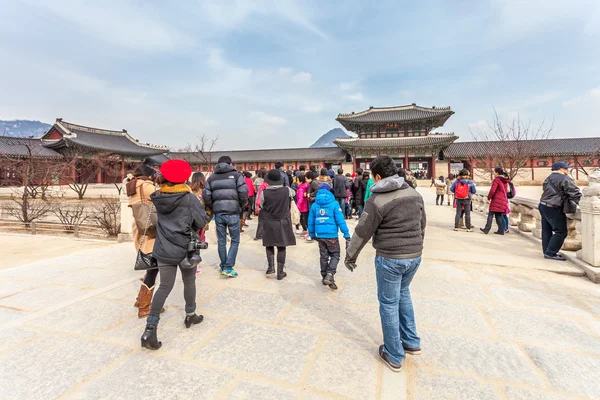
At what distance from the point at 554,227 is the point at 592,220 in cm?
72

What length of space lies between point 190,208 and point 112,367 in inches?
56.2

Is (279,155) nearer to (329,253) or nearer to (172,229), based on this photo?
(329,253)

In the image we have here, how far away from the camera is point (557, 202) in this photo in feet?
15.4

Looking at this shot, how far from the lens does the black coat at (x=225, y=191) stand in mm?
4016

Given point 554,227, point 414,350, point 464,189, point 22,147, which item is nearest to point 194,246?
point 414,350

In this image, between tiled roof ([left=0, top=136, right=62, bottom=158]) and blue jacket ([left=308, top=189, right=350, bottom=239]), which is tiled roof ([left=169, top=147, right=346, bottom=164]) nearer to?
tiled roof ([left=0, top=136, right=62, bottom=158])

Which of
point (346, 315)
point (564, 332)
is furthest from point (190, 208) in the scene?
point (564, 332)

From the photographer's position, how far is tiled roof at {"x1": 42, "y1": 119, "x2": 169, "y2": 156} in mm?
27406

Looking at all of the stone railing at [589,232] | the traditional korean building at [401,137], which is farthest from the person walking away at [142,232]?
the traditional korean building at [401,137]

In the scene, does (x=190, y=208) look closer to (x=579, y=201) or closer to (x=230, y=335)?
(x=230, y=335)

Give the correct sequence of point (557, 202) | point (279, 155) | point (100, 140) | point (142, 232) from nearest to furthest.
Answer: point (142, 232)
point (557, 202)
point (100, 140)
point (279, 155)

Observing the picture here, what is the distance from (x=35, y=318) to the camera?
3025 millimetres

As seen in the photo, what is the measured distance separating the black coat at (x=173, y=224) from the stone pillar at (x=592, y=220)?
5.73 meters

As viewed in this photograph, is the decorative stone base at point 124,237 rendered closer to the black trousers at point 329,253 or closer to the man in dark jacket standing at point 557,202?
the black trousers at point 329,253
